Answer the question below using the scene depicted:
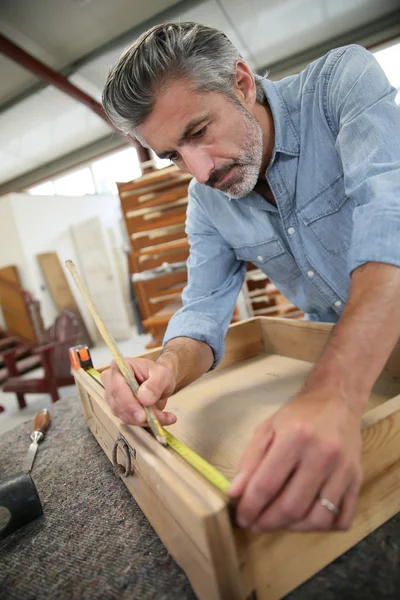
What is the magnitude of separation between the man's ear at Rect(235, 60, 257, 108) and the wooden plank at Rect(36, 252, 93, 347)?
20.4ft

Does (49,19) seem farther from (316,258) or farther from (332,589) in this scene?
(332,589)

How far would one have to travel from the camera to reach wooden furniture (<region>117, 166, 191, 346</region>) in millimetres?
2916

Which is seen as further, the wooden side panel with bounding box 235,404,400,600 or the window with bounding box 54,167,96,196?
the window with bounding box 54,167,96,196

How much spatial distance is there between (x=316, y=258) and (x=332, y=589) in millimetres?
754

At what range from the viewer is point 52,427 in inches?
50.8

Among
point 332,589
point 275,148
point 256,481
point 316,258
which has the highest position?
point 275,148

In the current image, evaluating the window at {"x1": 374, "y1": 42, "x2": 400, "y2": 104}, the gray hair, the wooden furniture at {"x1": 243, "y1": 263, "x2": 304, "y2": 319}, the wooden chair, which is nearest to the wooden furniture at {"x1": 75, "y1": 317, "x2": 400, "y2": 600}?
the gray hair

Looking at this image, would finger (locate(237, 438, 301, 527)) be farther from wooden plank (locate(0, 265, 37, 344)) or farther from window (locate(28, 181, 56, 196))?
window (locate(28, 181, 56, 196))

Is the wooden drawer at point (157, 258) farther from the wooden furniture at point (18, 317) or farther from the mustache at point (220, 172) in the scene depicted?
the wooden furniture at point (18, 317)

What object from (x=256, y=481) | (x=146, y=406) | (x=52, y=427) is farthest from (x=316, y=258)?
(x=52, y=427)

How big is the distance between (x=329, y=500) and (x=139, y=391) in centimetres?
37

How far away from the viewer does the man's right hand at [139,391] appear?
2.23 ft

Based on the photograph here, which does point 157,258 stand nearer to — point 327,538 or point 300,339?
point 300,339

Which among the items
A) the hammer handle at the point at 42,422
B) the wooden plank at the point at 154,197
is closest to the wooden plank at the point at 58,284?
the wooden plank at the point at 154,197
